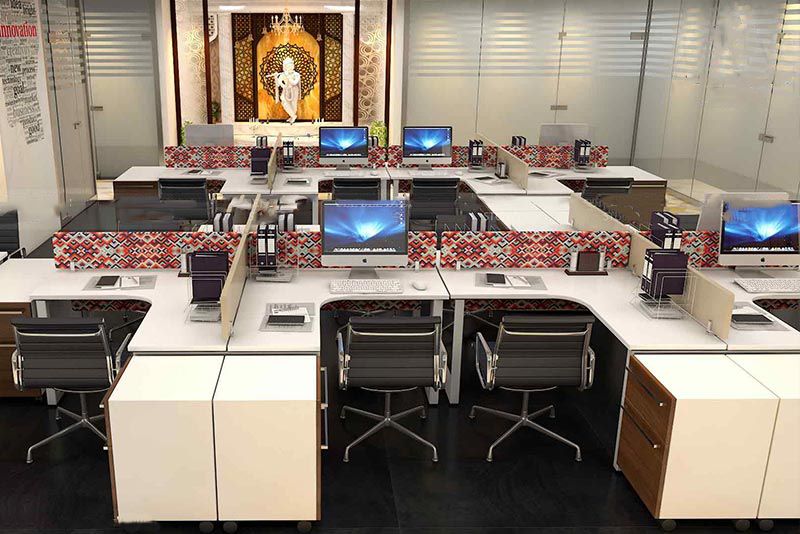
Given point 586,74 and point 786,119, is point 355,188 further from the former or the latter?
point 586,74

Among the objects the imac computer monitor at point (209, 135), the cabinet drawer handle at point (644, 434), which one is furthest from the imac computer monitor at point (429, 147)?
the cabinet drawer handle at point (644, 434)

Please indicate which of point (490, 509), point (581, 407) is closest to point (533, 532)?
point (490, 509)

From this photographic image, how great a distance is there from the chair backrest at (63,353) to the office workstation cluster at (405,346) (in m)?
0.01

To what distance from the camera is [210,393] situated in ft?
11.9

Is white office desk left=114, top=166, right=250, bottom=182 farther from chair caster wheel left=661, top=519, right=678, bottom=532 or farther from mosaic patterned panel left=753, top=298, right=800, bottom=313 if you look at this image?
chair caster wheel left=661, top=519, right=678, bottom=532

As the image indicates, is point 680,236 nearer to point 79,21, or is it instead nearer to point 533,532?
point 533,532

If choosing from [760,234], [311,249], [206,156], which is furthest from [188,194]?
[760,234]

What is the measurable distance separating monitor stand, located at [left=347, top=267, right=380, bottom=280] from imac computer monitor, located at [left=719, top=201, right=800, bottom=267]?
7.93 ft

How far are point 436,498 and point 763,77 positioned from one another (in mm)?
7954

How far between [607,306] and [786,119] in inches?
235

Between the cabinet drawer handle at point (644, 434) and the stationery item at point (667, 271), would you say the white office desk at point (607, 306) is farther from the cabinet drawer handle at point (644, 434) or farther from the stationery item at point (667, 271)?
the cabinet drawer handle at point (644, 434)

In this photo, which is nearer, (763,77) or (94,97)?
(763,77)

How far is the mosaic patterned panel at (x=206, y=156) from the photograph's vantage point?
9.26m

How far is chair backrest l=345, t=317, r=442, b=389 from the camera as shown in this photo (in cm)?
410
